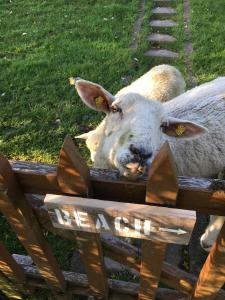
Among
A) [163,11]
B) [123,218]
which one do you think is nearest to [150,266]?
[123,218]

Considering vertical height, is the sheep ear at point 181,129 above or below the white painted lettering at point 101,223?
below

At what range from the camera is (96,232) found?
2027 mm

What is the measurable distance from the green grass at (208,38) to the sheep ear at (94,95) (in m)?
3.23

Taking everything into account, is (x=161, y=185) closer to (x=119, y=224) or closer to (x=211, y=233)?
(x=119, y=224)

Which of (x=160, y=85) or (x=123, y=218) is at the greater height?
(x=123, y=218)

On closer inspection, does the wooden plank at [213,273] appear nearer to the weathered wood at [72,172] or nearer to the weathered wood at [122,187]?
the weathered wood at [122,187]

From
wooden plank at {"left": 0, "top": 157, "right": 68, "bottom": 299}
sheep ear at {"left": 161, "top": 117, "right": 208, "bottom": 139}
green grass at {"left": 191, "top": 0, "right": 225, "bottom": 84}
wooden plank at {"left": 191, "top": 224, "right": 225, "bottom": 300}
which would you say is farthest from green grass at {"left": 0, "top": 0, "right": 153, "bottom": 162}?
wooden plank at {"left": 191, "top": 224, "right": 225, "bottom": 300}

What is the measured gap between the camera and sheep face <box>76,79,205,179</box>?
2629 millimetres

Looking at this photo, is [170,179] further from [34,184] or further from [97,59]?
[97,59]

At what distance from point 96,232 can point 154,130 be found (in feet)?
3.82

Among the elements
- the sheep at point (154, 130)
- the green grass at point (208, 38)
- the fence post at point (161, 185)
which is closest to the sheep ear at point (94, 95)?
the sheep at point (154, 130)

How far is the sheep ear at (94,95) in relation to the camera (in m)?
3.19

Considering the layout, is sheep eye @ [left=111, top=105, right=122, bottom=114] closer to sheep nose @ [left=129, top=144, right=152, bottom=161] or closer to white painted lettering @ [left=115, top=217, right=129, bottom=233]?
sheep nose @ [left=129, top=144, right=152, bottom=161]

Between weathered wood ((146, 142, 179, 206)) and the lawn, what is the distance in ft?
7.11
